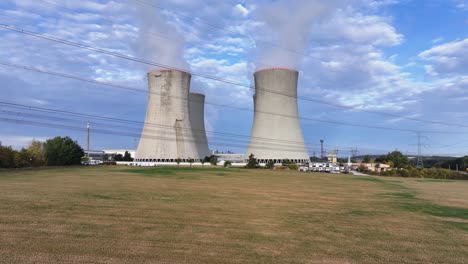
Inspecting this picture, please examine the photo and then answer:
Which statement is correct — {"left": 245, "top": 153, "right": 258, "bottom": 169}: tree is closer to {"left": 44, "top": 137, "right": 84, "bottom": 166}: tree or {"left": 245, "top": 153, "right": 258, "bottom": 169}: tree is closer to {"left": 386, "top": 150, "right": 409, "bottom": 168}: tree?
{"left": 44, "top": 137, "right": 84, "bottom": 166}: tree

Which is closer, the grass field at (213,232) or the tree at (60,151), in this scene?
the grass field at (213,232)

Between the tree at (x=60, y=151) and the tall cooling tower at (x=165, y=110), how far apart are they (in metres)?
5.68

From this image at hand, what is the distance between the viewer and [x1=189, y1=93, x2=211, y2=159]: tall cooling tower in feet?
131

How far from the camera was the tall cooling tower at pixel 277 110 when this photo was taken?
92.5ft

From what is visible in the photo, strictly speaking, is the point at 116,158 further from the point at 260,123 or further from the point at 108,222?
the point at 108,222

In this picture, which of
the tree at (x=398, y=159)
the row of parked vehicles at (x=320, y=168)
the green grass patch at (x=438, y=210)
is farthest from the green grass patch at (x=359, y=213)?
the tree at (x=398, y=159)

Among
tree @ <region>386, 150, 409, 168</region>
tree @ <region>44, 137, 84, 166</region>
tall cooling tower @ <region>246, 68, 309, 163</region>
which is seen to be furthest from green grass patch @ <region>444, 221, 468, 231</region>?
tree @ <region>386, 150, 409, 168</region>

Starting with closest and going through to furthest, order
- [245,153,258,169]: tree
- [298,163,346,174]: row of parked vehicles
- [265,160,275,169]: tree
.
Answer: [245,153,258,169]: tree
[265,160,275,169]: tree
[298,163,346,174]: row of parked vehicles

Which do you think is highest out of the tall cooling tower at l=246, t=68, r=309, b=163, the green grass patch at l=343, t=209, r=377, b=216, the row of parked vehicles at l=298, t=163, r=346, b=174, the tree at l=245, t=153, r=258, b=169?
the tall cooling tower at l=246, t=68, r=309, b=163

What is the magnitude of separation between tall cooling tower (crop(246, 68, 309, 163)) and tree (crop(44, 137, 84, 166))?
14999 mm

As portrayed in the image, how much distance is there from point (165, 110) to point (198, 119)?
1083cm

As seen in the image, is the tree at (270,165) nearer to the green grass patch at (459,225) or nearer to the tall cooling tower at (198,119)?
the tall cooling tower at (198,119)

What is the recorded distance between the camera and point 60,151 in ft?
101

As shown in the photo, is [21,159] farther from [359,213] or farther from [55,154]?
[359,213]
